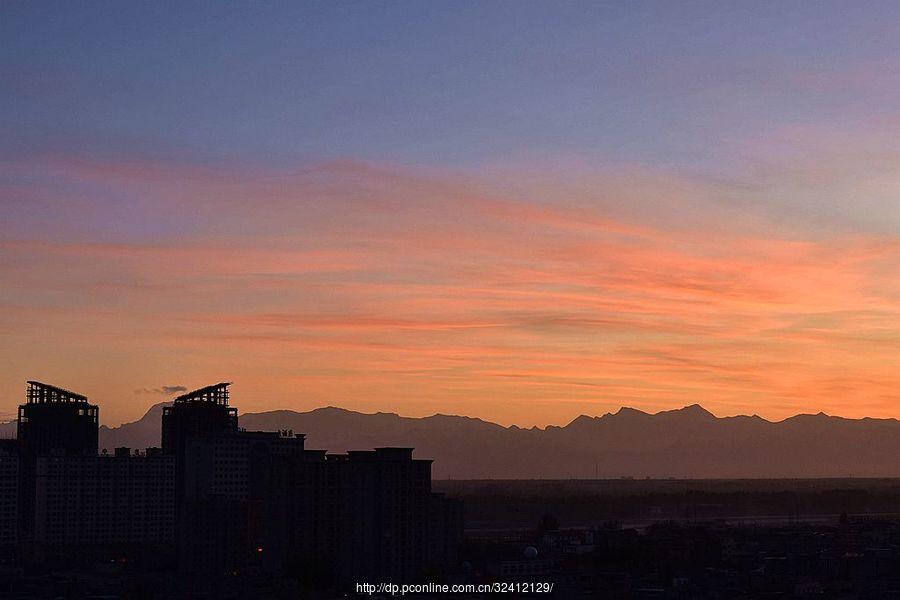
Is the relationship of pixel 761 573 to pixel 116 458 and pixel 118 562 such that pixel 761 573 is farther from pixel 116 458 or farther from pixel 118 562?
pixel 116 458

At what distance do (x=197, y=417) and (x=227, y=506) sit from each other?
39797mm

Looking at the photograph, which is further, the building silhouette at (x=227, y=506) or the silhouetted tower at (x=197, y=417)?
the silhouetted tower at (x=197, y=417)

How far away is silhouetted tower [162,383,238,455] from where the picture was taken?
620 feet

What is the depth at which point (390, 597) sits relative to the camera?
118188mm

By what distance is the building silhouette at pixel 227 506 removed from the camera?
136m

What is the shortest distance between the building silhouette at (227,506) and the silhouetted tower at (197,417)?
177 mm

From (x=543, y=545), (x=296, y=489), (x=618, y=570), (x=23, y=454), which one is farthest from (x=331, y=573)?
(x=23, y=454)

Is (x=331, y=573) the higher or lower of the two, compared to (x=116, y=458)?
lower

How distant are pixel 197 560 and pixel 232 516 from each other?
5892 mm

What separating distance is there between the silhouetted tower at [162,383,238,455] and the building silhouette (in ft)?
0.58

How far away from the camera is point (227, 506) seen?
151875 mm

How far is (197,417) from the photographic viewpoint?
190 metres

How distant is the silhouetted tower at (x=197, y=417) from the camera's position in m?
189

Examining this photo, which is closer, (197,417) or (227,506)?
(227,506)
